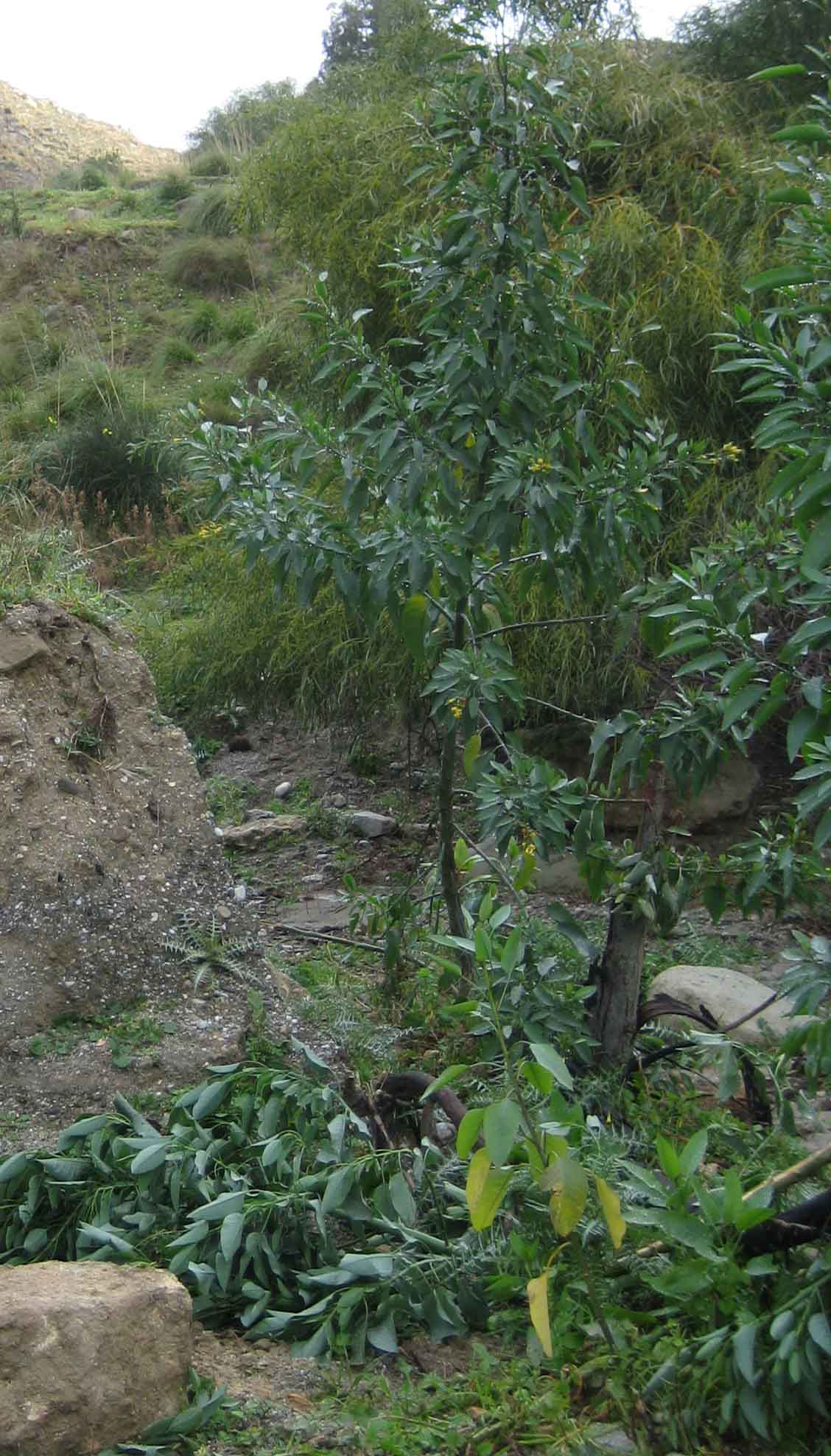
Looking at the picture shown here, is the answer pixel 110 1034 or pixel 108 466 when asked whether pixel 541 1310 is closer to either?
pixel 110 1034

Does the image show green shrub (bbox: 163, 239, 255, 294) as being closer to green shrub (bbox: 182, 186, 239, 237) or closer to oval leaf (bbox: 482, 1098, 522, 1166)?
green shrub (bbox: 182, 186, 239, 237)

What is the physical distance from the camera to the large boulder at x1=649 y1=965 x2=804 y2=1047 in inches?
141

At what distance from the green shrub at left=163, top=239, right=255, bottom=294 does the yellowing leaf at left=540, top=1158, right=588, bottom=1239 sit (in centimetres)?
1526

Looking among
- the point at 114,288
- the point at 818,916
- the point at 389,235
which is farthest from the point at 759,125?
the point at 114,288

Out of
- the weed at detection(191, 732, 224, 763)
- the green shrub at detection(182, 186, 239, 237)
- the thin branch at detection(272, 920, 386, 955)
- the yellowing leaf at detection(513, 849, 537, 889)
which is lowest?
the weed at detection(191, 732, 224, 763)

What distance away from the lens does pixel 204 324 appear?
47.1 ft

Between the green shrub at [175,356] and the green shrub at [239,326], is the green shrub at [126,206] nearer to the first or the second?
the green shrub at [239,326]

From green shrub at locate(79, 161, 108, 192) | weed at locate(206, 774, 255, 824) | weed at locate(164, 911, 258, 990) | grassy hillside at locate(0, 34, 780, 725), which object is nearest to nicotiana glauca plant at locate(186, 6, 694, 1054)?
grassy hillside at locate(0, 34, 780, 725)

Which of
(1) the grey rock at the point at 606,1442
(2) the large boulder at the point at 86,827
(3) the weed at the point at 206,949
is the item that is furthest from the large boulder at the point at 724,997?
(1) the grey rock at the point at 606,1442

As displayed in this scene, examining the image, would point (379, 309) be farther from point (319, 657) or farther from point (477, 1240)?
point (477, 1240)

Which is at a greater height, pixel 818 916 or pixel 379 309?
pixel 379 309

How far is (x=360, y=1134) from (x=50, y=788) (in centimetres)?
131

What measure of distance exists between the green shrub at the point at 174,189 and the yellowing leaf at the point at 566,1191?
19682 mm

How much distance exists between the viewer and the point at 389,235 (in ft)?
21.0
